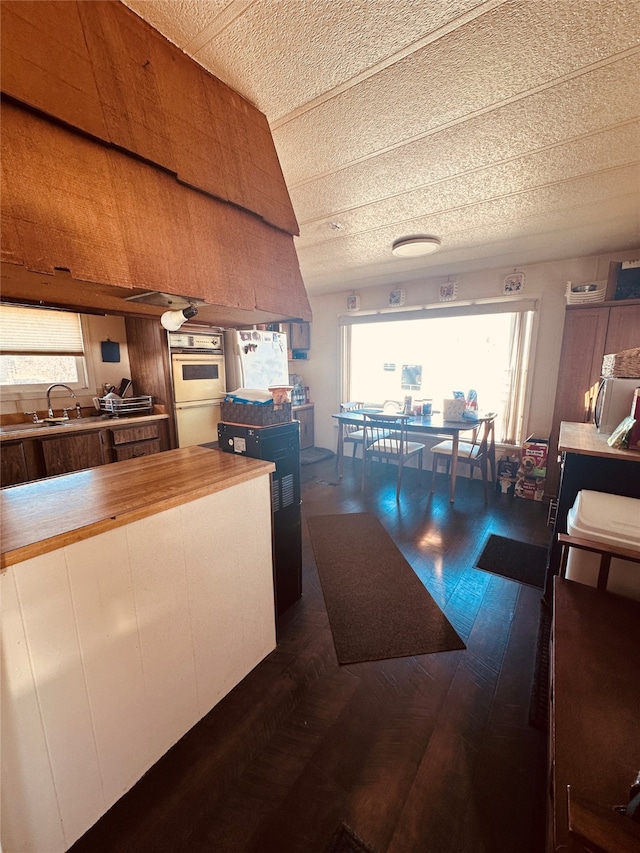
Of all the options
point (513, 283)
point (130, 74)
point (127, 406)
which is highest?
point (513, 283)

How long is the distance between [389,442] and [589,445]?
244 centimetres

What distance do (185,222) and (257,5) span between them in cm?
57

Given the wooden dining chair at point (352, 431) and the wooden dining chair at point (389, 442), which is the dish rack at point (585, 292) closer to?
the wooden dining chair at point (389, 442)

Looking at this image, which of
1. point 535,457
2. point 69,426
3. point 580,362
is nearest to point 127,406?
point 69,426

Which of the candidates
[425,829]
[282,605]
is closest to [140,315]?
[282,605]

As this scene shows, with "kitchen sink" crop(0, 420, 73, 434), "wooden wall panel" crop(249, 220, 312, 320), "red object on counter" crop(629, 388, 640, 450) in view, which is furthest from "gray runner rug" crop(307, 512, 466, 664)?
"kitchen sink" crop(0, 420, 73, 434)

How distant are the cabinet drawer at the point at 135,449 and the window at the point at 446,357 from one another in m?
2.73

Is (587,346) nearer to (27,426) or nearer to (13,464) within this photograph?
(13,464)

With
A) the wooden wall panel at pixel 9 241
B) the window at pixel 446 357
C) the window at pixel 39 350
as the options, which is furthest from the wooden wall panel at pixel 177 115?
the window at pixel 446 357

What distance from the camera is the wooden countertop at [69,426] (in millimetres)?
2377

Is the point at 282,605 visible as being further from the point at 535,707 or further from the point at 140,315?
the point at 140,315

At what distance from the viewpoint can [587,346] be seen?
9.59ft

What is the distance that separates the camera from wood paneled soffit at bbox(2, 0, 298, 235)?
72 cm

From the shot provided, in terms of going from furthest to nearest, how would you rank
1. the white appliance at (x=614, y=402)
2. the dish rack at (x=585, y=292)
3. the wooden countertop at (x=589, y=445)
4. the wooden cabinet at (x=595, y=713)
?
the dish rack at (x=585, y=292)
the white appliance at (x=614, y=402)
the wooden countertop at (x=589, y=445)
the wooden cabinet at (x=595, y=713)
